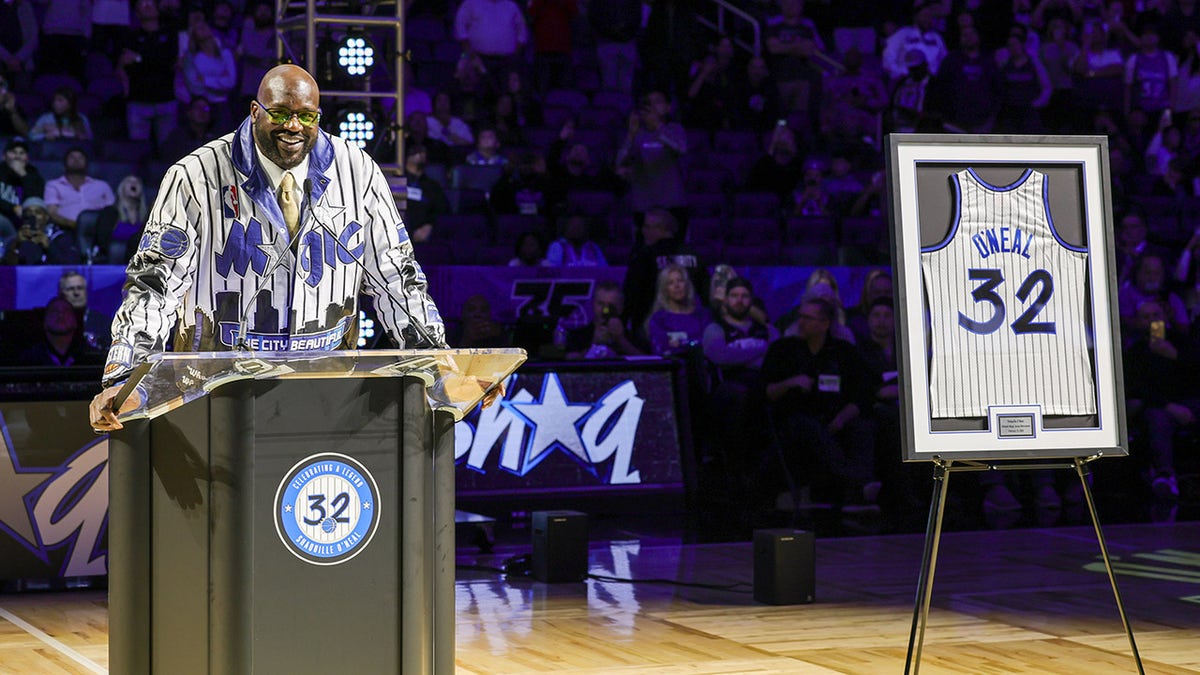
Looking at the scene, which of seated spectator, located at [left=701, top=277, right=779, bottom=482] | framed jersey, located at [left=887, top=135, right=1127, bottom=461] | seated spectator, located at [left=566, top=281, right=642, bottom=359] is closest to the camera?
framed jersey, located at [left=887, top=135, right=1127, bottom=461]

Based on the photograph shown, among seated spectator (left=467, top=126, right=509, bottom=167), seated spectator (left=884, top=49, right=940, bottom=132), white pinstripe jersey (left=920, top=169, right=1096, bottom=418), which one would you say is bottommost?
white pinstripe jersey (left=920, top=169, right=1096, bottom=418)

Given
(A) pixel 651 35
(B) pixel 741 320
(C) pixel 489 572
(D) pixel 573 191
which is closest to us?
(C) pixel 489 572

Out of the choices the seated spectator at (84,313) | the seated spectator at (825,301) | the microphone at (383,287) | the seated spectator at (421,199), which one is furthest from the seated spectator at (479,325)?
the microphone at (383,287)

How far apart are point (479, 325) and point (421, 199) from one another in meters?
1.85

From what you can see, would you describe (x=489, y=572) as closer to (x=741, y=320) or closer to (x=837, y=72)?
(x=741, y=320)

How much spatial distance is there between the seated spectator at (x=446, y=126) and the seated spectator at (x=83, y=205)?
2.59 m

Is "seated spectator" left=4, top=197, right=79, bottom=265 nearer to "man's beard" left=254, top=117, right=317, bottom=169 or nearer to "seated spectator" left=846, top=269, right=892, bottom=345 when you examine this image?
"seated spectator" left=846, top=269, right=892, bottom=345

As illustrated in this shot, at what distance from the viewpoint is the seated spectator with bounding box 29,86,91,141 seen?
11.2m

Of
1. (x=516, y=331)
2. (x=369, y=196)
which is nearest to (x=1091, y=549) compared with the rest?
(x=516, y=331)

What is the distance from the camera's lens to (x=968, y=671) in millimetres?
5371

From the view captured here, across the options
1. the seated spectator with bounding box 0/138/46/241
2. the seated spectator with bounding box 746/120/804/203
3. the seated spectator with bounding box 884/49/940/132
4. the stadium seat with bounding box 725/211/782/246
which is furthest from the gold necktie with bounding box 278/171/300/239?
the seated spectator with bounding box 884/49/940/132

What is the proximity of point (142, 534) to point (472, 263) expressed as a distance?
8.14 m

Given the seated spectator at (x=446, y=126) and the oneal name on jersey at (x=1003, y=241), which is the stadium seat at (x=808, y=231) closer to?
the seated spectator at (x=446, y=126)

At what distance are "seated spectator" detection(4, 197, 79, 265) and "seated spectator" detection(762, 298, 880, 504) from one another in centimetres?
457
